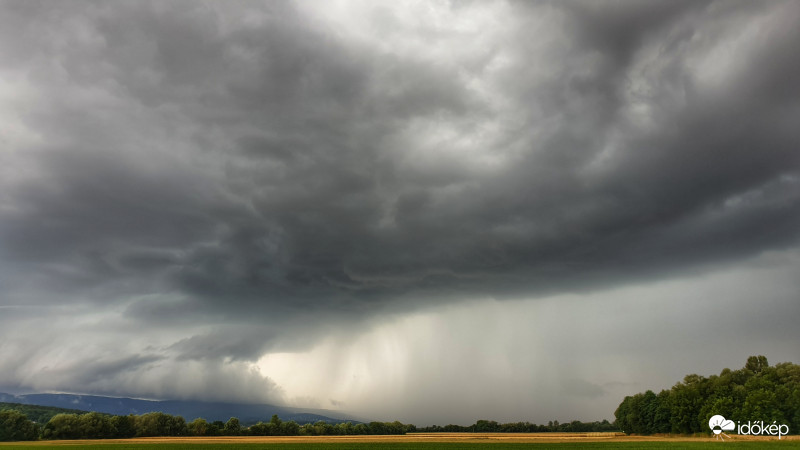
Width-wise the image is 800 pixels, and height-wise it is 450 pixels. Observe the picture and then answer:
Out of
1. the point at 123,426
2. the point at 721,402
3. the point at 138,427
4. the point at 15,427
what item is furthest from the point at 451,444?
the point at 15,427

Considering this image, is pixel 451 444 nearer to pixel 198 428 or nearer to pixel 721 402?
pixel 721 402

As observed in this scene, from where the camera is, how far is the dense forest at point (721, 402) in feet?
347

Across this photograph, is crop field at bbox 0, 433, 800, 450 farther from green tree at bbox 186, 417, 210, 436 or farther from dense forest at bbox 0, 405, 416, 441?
green tree at bbox 186, 417, 210, 436

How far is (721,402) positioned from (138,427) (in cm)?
17575

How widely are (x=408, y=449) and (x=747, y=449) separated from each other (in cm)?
5197

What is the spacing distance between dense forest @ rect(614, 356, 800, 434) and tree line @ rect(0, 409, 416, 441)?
331 feet

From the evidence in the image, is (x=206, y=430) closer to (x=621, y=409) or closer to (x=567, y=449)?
(x=567, y=449)

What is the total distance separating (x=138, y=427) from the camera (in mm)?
161500

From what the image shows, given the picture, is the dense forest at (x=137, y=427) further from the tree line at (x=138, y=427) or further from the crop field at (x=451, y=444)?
the crop field at (x=451, y=444)

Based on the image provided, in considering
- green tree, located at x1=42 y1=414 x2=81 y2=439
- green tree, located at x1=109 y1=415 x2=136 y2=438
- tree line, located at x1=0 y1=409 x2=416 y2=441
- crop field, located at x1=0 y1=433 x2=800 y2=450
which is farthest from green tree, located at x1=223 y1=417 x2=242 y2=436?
crop field, located at x1=0 y1=433 x2=800 y2=450

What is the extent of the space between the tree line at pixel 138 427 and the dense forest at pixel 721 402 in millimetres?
101040

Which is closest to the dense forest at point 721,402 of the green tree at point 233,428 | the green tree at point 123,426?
the green tree at point 233,428

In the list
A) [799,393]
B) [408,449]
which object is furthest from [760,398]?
[408,449]

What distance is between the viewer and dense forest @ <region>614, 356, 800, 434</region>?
347 ft
